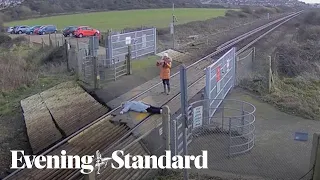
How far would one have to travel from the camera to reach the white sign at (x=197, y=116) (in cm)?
1092

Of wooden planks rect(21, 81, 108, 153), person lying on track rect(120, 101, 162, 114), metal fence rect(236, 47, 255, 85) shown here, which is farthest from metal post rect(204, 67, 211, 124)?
metal fence rect(236, 47, 255, 85)

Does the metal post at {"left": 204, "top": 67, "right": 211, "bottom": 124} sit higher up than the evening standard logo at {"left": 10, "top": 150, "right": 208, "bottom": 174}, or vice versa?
the metal post at {"left": 204, "top": 67, "right": 211, "bottom": 124}

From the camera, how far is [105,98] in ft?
55.7

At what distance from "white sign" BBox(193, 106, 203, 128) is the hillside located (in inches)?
3054

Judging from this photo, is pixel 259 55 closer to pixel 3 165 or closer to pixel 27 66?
pixel 27 66

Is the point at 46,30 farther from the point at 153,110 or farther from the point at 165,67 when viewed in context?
the point at 153,110

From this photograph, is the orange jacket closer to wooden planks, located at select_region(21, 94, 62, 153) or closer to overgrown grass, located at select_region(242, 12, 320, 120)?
overgrown grass, located at select_region(242, 12, 320, 120)

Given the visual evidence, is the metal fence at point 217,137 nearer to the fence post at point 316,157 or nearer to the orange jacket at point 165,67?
the fence post at point 316,157

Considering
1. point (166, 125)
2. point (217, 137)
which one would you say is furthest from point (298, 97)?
point (166, 125)

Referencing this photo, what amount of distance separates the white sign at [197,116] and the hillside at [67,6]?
7758 centimetres

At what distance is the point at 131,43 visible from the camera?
24375mm

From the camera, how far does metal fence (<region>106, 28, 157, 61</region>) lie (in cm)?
2230

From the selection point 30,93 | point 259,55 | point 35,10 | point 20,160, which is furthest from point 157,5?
point 20,160

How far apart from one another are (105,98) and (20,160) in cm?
534
